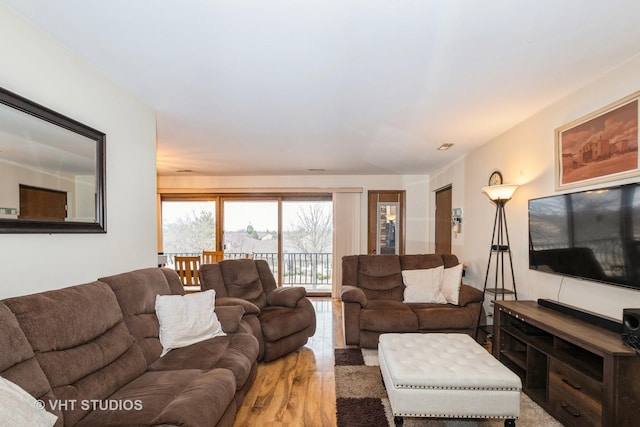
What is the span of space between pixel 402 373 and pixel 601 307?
1465 millimetres

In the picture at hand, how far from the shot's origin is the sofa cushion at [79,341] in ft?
4.77

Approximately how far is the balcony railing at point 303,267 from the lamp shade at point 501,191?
3.65 meters

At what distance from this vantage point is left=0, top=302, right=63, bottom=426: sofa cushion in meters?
1.29

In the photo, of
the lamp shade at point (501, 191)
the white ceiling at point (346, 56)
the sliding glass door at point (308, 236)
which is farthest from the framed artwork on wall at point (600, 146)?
the sliding glass door at point (308, 236)

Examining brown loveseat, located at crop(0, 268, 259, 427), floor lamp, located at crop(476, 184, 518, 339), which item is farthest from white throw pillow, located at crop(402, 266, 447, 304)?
brown loveseat, located at crop(0, 268, 259, 427)

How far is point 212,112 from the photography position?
296 centimetres

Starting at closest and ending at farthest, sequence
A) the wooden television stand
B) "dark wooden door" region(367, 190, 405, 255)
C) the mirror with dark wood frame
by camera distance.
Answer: the mirror with dark wood frame → the wooden television stand → "dark wooden door" region(367, 190, 405, 255)

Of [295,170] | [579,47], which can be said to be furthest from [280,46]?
[295,170]

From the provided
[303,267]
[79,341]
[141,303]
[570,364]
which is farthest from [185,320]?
[303,267]

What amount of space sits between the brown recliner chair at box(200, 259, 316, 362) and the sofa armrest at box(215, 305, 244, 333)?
0.68ft

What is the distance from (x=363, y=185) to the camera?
6391mm

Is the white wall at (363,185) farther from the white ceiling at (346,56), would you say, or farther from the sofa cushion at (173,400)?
the sofa cushion at (173,400)

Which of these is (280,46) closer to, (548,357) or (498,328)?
(548,357)

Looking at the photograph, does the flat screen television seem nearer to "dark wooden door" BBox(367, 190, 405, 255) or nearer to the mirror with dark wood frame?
the mirror with dark wood frame
